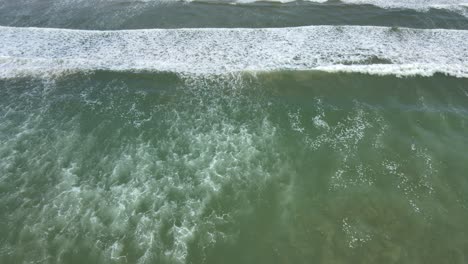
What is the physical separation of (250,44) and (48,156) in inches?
431

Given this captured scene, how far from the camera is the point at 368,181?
1041 centimetres

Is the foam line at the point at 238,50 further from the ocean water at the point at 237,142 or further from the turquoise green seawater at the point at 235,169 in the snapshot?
the turquoise green seawater at the point at 235,169

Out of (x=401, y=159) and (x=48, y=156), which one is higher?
(x=401, y=159)

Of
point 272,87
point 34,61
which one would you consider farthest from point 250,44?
point 34,61

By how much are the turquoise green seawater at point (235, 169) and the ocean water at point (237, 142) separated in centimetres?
5

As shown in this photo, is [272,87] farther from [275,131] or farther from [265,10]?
[265,10]

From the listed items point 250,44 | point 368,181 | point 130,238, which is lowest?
point 130,238

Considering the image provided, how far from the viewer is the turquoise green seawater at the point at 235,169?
891 centimetres

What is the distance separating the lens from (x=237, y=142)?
1184cm

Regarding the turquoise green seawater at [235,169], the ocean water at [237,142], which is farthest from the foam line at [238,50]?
the turquoise green seawater at [235,169]

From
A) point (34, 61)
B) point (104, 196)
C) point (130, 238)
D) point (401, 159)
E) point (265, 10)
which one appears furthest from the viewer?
point (265, 10)

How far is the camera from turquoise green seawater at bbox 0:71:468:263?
8.91 metres

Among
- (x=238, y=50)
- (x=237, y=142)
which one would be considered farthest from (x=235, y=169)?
(x=238, y=50)

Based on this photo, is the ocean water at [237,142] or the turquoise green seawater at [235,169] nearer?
the turquoise green seawater at [235,169]
